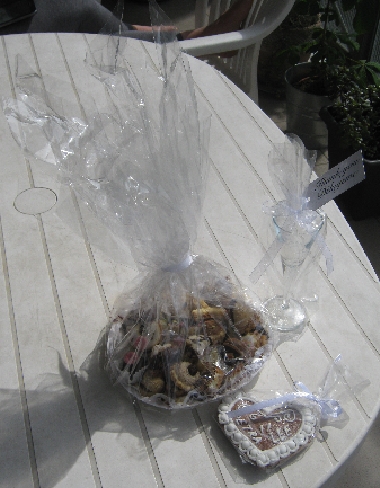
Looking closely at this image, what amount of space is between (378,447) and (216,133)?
1063 mm

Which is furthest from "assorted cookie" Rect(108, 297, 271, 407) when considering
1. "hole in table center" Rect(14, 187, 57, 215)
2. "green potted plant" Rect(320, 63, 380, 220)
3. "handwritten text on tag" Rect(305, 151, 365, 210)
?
"green potted plant" Rect(320, 63, 380, 220)

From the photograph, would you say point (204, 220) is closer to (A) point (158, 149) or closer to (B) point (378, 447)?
(A) point (158, 149)

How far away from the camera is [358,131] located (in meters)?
2.21

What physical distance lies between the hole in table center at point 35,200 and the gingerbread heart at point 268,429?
678 millimetres

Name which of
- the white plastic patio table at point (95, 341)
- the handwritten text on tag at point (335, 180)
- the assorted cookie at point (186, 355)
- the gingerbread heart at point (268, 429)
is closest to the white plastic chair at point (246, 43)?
the white plastic patio table at point (95, 341)

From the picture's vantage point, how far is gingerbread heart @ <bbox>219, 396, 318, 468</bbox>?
89 cm

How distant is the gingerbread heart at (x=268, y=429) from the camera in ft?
2.93

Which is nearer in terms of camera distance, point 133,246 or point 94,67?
point 133,246

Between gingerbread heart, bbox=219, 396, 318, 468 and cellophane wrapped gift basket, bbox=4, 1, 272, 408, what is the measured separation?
0.05 meters

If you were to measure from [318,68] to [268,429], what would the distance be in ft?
6.70

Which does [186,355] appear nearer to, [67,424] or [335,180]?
[67,424]

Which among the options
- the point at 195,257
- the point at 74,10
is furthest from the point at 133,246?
the point at 74,10

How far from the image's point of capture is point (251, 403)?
38.1 inches

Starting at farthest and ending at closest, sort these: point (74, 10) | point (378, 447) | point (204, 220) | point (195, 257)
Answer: point (74, 10), point (378, 447), point (204, 220), point (195, 257)
